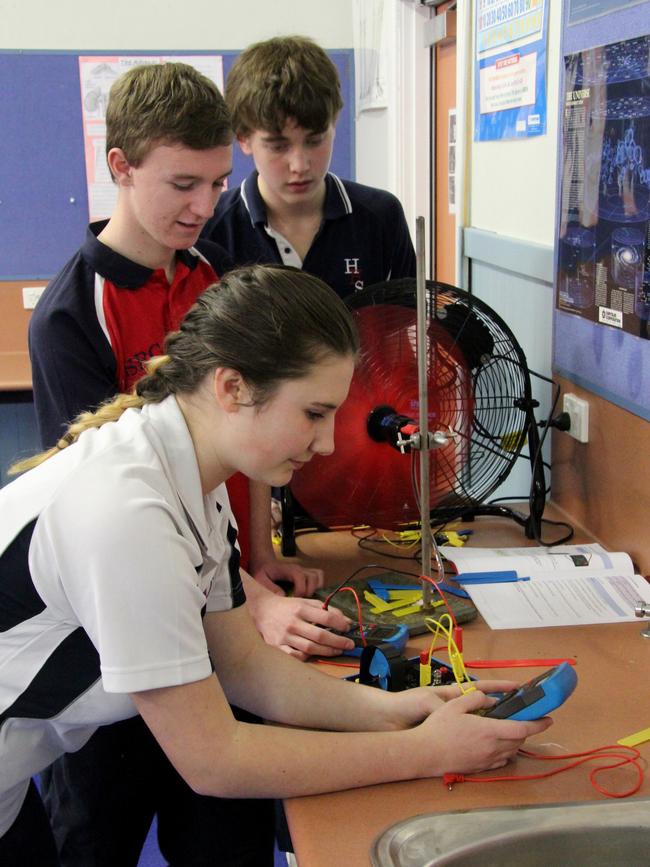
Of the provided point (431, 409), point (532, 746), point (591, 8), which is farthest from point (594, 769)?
point (591, 8)

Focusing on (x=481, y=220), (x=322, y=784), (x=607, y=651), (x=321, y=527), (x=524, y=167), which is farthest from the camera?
(x=481, y=220)

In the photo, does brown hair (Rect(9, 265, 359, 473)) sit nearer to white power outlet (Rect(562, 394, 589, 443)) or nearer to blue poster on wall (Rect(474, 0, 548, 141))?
white power outlet (Rect(562, 394, 589, 443))

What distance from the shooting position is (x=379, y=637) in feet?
4.47

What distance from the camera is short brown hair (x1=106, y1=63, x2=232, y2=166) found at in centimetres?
140

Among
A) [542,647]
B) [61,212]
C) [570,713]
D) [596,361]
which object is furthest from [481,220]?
[61,212]

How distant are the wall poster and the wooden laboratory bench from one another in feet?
1.69

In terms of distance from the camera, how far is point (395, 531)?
1770mm

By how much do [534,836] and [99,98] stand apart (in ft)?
11.9

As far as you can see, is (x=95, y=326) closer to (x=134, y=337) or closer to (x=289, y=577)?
(x=134, y=337)

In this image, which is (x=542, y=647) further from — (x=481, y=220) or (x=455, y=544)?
(x=481, y=220)

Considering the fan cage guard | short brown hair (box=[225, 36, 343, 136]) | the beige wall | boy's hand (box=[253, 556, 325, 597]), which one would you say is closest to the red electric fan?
the fan cage guard

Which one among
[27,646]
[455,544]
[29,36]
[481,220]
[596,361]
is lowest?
[455,544]

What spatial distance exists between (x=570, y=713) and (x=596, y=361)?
745 millimetres

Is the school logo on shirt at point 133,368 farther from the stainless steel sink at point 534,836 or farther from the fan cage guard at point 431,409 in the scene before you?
the stainless steel sink at point 534,836
